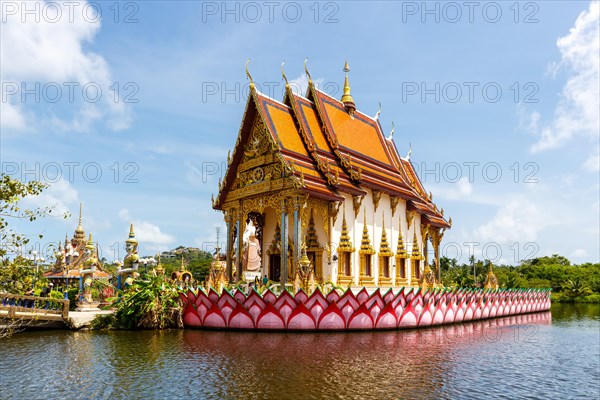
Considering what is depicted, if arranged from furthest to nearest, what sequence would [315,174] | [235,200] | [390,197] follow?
1. [390,197]
2. [235,200]
3. [315,174]

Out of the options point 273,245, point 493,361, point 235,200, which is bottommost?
point 493,361

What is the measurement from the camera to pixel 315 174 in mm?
17859

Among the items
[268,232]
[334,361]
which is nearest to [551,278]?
[268,232]

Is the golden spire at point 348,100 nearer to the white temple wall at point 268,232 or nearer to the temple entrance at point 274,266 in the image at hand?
the white temple wall at point 268,232

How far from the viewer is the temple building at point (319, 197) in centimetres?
1733

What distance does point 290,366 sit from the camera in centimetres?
892

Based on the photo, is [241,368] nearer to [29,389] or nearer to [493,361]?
[29,389]

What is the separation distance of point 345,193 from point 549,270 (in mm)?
44407

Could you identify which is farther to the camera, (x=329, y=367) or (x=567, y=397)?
(x=329, y=367)

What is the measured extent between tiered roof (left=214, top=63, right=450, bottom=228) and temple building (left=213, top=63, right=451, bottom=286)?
0.15 feet

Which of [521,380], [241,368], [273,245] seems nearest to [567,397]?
[521,380]

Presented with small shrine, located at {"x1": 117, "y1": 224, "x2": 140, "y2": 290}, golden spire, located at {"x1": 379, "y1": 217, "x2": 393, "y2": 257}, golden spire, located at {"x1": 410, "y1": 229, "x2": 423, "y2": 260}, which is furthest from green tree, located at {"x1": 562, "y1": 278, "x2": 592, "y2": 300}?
small shrine, located at {"x1": 117, "y1": 224, "x2": 140, "y2": 290}

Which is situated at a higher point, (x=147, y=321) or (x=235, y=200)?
(x=235, y=200)

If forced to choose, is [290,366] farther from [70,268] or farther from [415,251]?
[70,268]
